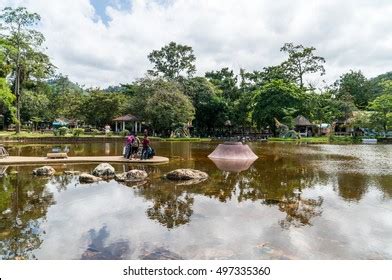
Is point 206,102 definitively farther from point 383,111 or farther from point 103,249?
point 103,249

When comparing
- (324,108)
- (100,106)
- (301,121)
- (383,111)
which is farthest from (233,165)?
(324,108)

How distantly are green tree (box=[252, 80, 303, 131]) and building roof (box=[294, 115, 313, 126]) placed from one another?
2.18 meters

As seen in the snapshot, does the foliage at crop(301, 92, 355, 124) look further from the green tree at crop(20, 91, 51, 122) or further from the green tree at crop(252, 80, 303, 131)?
the green tree at crop(20, 91, 51, 122)

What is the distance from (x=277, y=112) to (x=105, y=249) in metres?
44.1

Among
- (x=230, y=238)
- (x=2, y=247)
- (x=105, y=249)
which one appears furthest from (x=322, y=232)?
(x=2, y=247)

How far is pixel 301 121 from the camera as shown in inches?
2018

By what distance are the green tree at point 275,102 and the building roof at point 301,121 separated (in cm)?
218

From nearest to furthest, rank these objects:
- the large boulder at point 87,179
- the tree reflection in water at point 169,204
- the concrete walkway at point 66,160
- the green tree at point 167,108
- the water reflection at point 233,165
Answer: the tree reflection in water at point 169,204 < the large boulder at point 87,179 < the concrete walkway at point 66,160 < the water reflection at point 233,165 < the green tree at point 167,108

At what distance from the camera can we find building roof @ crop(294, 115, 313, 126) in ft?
167

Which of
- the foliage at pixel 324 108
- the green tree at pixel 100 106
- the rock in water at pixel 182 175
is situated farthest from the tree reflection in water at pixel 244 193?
the green tree at pixel 100 106

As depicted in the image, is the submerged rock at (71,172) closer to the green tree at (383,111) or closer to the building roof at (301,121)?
the building roof at (301,121)

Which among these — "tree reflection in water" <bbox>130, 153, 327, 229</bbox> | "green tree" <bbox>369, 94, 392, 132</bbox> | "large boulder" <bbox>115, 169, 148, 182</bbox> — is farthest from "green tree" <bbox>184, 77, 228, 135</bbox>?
"large boulder" <bbox>115, 169, 148, 182</bbox>

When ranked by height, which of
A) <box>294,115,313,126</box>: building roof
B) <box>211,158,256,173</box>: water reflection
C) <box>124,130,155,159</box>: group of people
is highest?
<box>294,115,313,126</box>: building roof

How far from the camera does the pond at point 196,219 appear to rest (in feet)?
20.3
